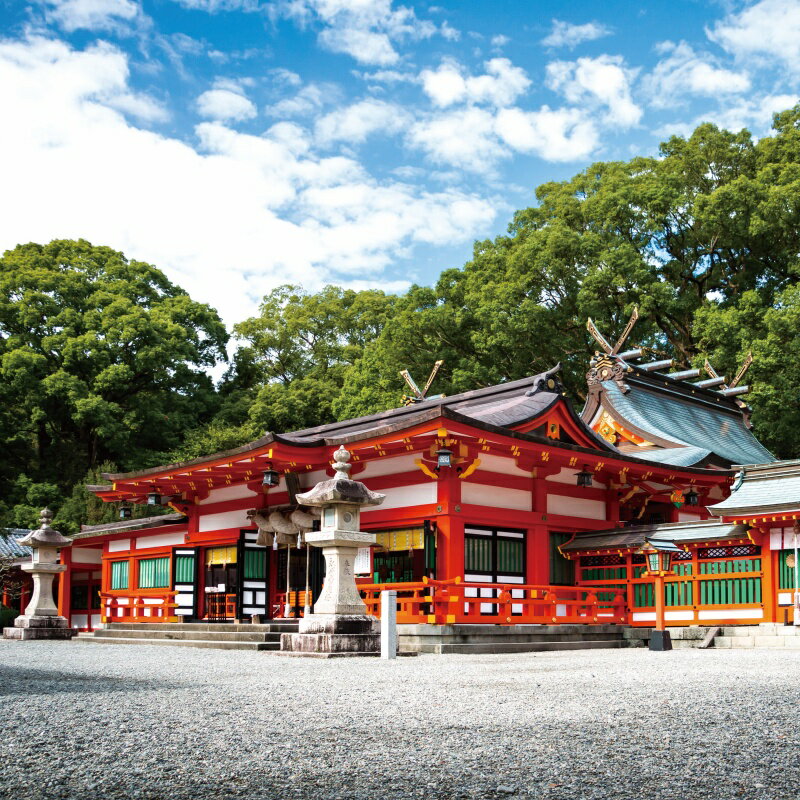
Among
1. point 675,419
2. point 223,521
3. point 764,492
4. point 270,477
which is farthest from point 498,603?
point 675,419

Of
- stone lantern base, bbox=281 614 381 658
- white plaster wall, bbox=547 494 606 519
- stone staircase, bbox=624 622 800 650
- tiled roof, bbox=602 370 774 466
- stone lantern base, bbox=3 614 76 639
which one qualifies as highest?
tiled roof, bbox=602 370 774 466

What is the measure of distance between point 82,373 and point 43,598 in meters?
18.1

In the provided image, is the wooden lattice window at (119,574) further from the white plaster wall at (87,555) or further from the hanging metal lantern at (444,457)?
the hanging metal lantern at (444,457)

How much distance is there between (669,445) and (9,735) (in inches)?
764

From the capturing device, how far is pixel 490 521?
1662cm

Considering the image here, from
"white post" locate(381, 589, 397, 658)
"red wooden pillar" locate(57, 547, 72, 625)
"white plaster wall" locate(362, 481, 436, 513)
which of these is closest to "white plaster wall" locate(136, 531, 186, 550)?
"red wooden pillar" locate(57, 547, 72, 625)

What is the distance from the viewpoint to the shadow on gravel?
7770mm

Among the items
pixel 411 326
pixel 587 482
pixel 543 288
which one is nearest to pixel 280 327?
pixel 411 326

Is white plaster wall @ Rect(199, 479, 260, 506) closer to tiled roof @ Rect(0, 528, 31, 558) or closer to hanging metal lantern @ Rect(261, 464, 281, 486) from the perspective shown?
hanging metal lantern @ Rect(261, 464, 281, 486)

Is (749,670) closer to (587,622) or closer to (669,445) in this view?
(587,622)

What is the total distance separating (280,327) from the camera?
149 feet

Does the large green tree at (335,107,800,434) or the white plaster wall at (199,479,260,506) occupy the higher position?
the large green tree at (335,107,800,434)

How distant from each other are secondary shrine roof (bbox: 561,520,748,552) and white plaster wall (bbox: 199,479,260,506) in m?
6.48

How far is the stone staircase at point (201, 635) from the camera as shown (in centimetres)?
1545
